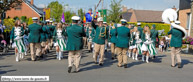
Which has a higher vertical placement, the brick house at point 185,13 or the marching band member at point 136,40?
the brick house at point 185,13

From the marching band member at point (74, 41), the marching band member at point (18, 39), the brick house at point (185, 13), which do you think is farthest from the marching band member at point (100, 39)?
the brick house at point (185, 13)

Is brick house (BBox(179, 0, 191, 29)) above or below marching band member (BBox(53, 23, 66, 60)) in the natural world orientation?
above

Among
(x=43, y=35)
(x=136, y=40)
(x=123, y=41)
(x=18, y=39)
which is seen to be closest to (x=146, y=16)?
(x=136, y=40)

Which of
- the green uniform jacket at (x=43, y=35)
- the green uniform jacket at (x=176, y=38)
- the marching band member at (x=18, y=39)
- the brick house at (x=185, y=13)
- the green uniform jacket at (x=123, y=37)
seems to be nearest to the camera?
the green uniform jacket at (x=123, y=37)

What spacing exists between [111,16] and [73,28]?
96.8ft

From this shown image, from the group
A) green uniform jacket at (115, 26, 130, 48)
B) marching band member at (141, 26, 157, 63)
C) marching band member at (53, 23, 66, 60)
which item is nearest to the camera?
green uniform jacket at (115, 26, 130, 48)

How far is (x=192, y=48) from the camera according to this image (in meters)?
17.6

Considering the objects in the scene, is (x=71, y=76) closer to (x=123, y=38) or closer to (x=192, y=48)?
(x=123, y=38)

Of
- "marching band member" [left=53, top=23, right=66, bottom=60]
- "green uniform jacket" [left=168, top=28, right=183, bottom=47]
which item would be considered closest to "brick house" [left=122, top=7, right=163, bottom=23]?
"green uniform jacket" [left=168, top=28, right=183, bottom=47]

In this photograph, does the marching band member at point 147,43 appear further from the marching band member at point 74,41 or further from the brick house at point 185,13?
the brick house at point 185,13

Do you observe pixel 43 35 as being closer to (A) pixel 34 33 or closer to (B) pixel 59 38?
(B) pixel 59 38

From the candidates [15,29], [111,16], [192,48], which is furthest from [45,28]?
[111,16]

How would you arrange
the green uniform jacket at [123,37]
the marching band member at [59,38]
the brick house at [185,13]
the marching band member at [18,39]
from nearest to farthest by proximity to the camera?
1. the green uniform jacket at [123,37]
2. the marching band member at [18,39]
3. the marching band member at [59,38]
4. the brick house at [185,13]

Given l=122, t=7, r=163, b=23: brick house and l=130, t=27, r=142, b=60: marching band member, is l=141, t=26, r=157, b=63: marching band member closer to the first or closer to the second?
l=130, t=27, r=142, b=60: marching band member
